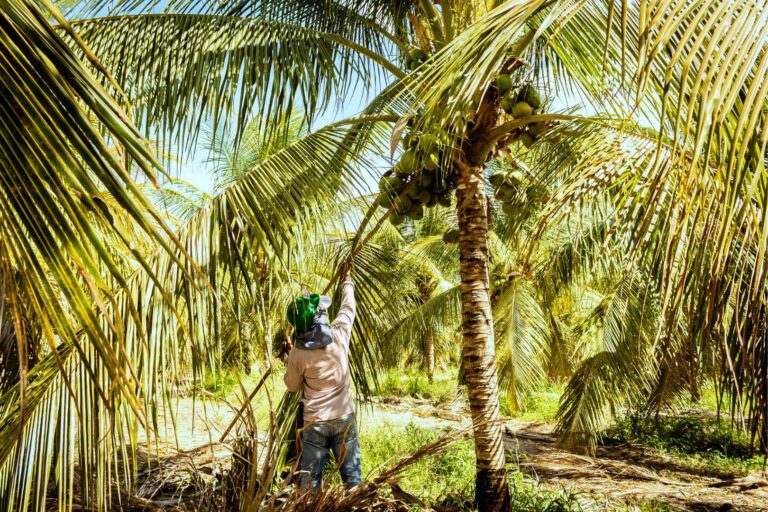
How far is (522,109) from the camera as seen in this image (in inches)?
127

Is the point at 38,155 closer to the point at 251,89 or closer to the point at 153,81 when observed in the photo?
the point at 251,89

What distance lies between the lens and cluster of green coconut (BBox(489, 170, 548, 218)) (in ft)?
11.8

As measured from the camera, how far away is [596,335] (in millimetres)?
6254

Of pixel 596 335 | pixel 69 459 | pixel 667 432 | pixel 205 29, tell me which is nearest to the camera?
pixel 69 459

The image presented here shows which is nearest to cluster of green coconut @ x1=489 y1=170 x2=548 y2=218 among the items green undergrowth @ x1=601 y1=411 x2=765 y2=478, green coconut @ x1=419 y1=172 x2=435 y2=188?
green coconut @ x1=419 y1=172 x2=435 y2=188

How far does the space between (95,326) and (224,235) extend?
91.8 inches

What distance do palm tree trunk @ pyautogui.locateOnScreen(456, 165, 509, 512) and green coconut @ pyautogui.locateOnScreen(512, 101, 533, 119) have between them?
1.48 feet

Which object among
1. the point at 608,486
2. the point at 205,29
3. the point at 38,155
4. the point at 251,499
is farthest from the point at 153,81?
the point at 608,486

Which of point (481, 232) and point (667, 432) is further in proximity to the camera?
point (667, 432)

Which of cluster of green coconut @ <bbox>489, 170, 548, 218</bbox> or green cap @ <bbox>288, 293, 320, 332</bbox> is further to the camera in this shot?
cluster of green coconut @ <bbox>489, 170, 548, 218</bbox>

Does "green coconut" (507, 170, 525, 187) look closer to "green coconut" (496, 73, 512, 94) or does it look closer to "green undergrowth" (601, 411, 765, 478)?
"green coconut" (496, 73, 512, 94)

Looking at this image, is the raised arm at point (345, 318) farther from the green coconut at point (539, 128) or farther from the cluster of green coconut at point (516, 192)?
the green coconut at point (539, 128)

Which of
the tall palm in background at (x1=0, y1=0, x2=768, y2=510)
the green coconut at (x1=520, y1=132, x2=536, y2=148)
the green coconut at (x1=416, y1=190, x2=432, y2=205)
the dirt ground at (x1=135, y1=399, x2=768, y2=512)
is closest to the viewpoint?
the tall palm in background at (x1=0, y1=0, x2=768, y2=510)

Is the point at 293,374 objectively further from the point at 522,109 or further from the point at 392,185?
the point at 522,109
